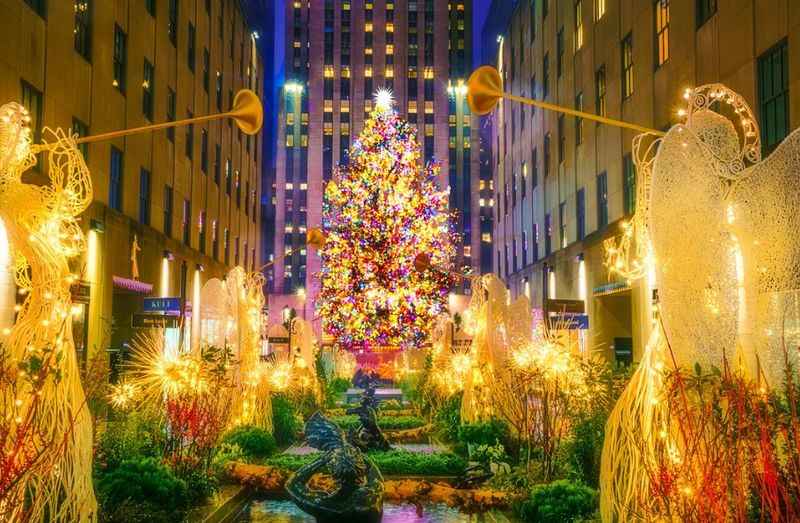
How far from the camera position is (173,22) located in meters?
39.5

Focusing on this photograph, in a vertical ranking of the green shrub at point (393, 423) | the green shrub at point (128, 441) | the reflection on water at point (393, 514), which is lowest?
the reflection on water at point (393, 514)

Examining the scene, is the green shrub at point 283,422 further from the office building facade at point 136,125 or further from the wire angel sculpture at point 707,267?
the wire angel sculpture at point 707,267

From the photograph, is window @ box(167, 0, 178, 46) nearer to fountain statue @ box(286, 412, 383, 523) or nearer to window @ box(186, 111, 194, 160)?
window @ box(186, 111, 194, 160)

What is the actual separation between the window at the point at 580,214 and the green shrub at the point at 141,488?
30881 mm

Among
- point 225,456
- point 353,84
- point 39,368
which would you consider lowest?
point 225,456

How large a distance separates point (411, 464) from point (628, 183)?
19088 millimetres

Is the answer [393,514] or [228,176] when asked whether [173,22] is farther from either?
[393,514]

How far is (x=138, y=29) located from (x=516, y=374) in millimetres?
23538

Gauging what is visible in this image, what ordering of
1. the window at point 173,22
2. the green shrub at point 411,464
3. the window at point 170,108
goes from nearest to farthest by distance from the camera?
the green shrub at point 411,464 → the window at point 170,108 → the window at point 173,22

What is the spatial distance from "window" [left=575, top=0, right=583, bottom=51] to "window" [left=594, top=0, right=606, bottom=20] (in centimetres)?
251

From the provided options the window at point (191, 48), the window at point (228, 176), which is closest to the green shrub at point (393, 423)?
the window at point (191, 48)

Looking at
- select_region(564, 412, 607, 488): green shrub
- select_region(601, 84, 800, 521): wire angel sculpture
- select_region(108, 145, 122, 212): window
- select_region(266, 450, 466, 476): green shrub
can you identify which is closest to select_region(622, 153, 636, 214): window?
select_region(266, 450, 466, 476): green shrub

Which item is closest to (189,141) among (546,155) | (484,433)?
(546,155)

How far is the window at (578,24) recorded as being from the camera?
40562mm
